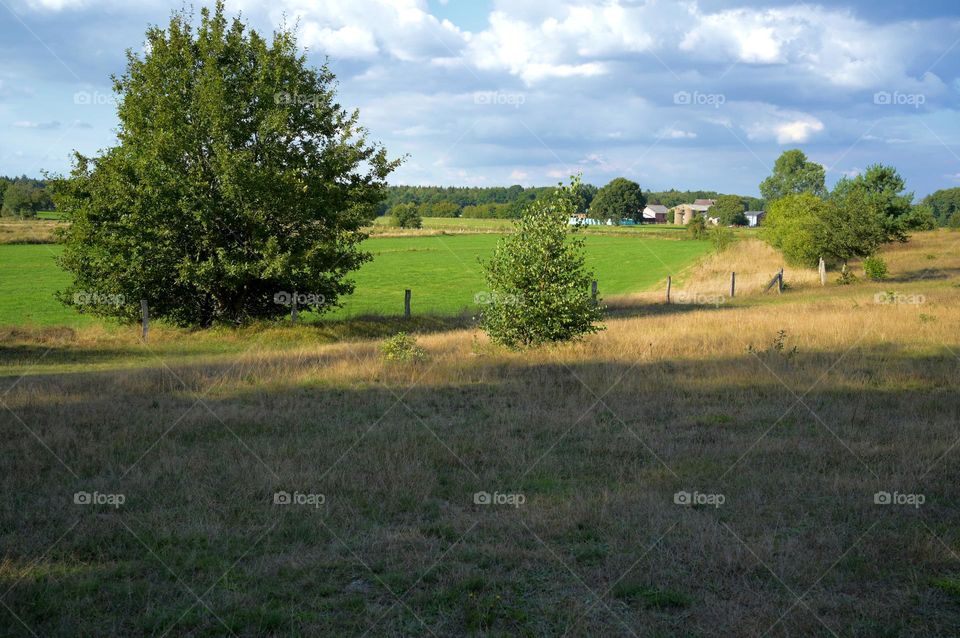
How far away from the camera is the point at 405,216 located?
10962cm

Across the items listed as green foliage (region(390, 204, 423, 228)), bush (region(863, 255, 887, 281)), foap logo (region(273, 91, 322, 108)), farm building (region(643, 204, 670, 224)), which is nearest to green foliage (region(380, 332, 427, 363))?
foap logo (region(273, 91, 322, 108))

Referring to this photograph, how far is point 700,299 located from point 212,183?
23670 mm

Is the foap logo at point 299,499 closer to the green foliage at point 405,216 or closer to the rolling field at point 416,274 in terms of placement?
the rolling field at point 416,274

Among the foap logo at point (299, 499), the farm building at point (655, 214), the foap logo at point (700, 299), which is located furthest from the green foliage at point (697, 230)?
the foap logo at point (299, 499)

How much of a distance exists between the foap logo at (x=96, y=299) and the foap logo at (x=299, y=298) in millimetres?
5053

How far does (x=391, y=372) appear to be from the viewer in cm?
1411

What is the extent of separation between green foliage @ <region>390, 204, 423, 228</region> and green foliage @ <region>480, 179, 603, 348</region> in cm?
9304

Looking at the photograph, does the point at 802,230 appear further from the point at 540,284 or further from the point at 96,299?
the point at 96,299

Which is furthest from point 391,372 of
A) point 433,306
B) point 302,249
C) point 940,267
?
point 940,267

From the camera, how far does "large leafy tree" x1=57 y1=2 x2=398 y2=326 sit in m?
23.2

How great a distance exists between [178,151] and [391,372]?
13.8 metres

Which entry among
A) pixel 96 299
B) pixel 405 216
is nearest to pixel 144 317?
pixel 96 299

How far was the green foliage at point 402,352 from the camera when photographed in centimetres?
1521

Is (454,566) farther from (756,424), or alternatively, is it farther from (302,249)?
(302,249)
